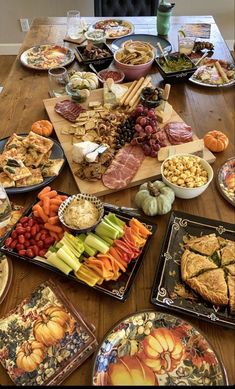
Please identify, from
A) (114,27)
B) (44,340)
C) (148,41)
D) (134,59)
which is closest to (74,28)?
(114,27)

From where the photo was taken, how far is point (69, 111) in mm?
1806

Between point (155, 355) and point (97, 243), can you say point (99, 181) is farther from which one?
point (155, 355)

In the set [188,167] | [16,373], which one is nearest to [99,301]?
[16,373]

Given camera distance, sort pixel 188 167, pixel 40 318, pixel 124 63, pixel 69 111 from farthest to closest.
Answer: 1. pixel 124 63
2. pixel 69 111
3. pixel 188 167
4. pixel 40 318

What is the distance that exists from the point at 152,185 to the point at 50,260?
0.51m

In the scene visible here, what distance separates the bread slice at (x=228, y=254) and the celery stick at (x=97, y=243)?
400 mm

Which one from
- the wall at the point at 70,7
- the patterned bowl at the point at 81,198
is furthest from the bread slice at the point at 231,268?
the wall at the point at 70,7

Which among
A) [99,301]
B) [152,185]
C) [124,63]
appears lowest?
[99,301]

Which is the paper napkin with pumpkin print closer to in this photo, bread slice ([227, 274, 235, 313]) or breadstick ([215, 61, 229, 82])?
bread slice ([227, 274, 235, 313])

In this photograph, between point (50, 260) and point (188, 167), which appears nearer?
point (50, 260)

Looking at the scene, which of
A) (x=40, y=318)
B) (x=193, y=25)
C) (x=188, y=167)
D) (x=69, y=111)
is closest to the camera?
(x=40, y=318)

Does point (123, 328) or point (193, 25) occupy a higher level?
point (193, 25)

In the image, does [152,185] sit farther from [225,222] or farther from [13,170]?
[13,170]

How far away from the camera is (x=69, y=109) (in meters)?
1.82
